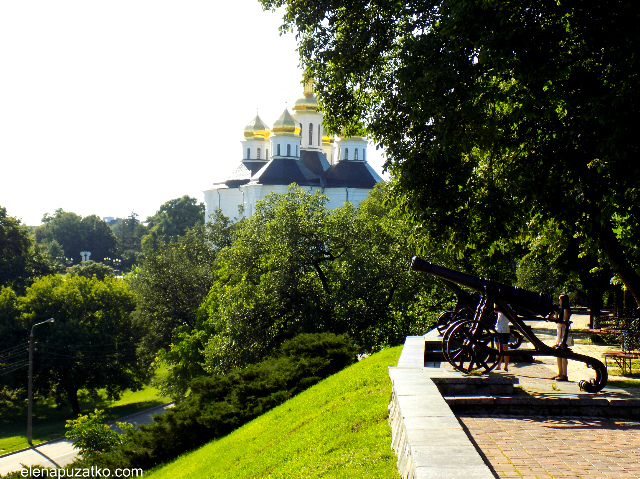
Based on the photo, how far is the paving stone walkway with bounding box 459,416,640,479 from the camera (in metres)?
5.79

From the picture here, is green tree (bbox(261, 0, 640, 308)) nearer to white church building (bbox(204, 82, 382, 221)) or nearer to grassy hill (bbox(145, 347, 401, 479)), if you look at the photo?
grassy hill (bbox(145, 347, 401, 479))

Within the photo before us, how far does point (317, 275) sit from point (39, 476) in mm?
11857

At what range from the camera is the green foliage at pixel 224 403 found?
13461 millimetres

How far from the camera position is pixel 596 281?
75.4ft

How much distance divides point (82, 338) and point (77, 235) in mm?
80061

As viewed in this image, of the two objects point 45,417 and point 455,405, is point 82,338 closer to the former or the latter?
point 45,417

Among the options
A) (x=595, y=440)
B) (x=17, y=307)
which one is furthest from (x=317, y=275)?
(x=17, y=307)

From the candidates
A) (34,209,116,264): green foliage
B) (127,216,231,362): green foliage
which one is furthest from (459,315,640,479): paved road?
(34,209,116,264): green foliage

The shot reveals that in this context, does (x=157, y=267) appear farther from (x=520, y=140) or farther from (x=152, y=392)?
(x=520, y=140)

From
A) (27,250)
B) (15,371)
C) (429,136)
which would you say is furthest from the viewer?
(27,250)

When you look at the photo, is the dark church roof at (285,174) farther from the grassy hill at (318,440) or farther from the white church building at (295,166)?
the grassy hill at (318,440)

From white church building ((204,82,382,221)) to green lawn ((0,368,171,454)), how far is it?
3066 centimetres

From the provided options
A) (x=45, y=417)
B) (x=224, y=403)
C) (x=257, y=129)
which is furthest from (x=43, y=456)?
(x=257, y=129)

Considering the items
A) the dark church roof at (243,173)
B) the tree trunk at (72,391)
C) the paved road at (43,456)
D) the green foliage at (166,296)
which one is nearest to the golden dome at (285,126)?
the dark church roof at (243,173)
